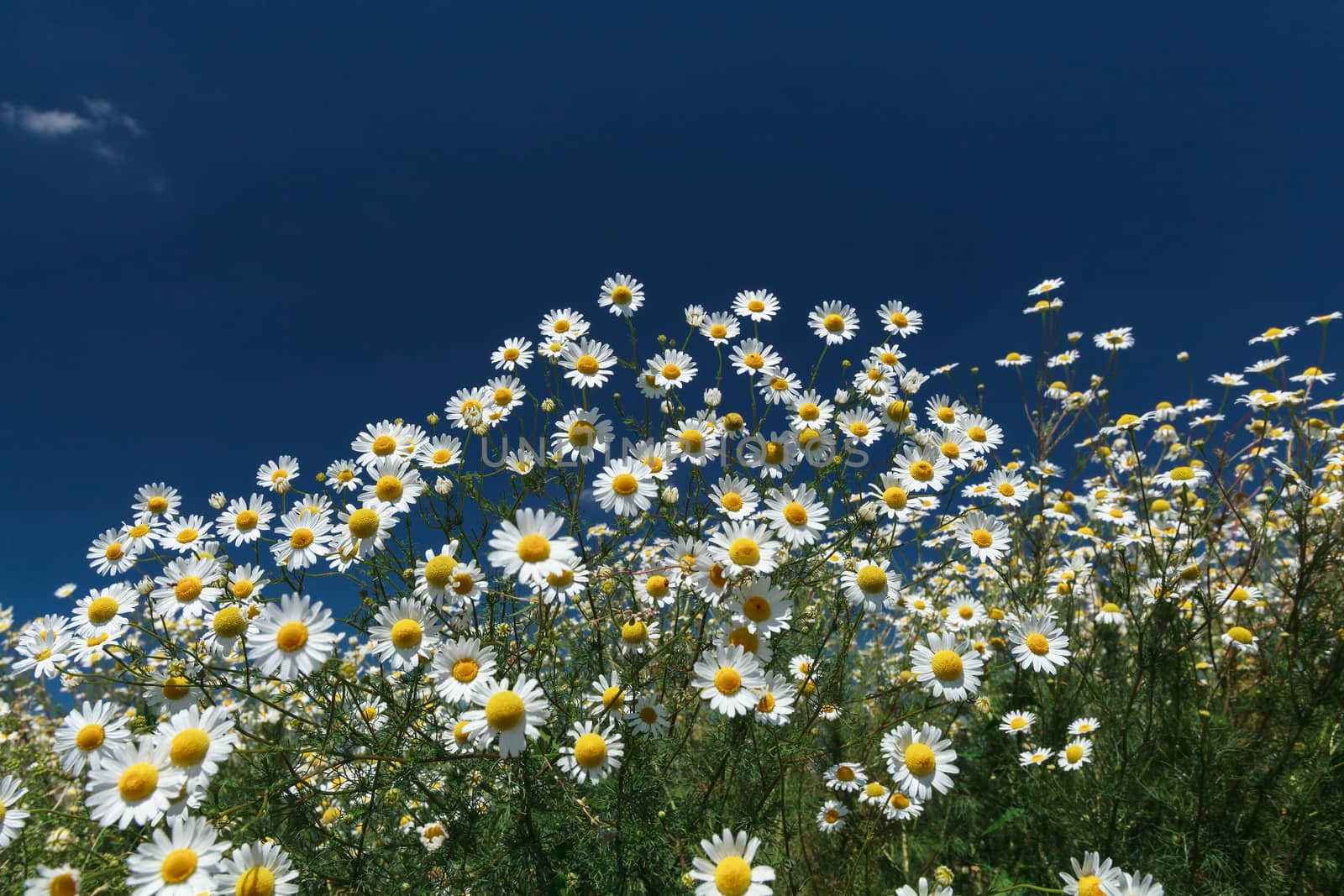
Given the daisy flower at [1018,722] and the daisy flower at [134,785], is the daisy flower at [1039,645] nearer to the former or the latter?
the daisy flower at [1018,722]

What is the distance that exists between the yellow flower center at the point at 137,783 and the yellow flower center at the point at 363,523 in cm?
90

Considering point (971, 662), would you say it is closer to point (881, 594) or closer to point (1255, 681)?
point (881, 594)

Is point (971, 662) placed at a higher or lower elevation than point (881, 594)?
lower

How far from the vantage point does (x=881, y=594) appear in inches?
98.9

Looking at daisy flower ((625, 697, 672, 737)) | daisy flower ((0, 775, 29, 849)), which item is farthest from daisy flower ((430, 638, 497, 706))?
daisy flower ((0, 775, 29, 849))

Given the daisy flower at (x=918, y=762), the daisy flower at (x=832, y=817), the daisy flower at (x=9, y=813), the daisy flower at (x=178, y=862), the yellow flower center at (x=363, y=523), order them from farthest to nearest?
1. the daisy flower at (x=832, y=817)
2. the yellow flower center at (x=363, y=523)
3. the daisy flower at (x=918, y=762)
4. the daisy flower at (x=9, y=813)
5. the daisy flower at (x=178, y=862)

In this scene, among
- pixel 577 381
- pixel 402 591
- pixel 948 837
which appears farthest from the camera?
pixel 948 837

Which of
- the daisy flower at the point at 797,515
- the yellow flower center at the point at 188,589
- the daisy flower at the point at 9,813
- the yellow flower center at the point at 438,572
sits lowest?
the daisy flower at the point at 9,813

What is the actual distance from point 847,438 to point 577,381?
1349 mm

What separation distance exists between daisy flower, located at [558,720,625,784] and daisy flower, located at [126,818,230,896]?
3.30ft

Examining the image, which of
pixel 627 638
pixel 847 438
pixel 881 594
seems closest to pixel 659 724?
pixel 627 638

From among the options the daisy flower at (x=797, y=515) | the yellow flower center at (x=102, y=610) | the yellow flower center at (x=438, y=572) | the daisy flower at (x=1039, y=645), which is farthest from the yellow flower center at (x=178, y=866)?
the daisy flower at (x=1039, y=645)

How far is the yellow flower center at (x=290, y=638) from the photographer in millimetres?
2121

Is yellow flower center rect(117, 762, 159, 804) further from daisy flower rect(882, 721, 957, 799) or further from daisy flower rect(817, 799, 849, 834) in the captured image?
daisy flower rect(817, 799, 849, 834)
